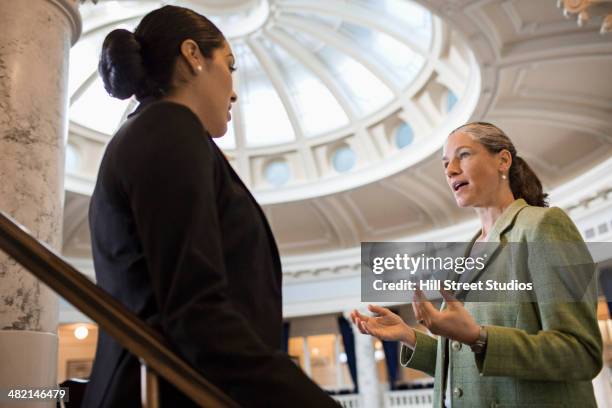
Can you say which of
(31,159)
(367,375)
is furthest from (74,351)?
(31,159)

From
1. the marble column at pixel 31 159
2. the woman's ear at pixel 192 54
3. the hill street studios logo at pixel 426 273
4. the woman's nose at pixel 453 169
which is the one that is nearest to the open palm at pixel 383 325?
the hill street studios logo at pixel 426 273

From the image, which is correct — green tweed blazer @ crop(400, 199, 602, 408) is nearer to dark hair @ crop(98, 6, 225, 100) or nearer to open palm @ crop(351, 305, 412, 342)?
open palm @ crop(351, 305, 412, 342)

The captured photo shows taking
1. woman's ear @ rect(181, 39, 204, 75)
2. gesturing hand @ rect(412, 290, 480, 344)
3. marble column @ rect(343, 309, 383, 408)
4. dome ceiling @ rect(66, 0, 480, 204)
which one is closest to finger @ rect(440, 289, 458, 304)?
gesturing hand @ rect(412, 290, 480, 344)

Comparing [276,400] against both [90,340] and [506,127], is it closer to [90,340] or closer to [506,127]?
[506,127]

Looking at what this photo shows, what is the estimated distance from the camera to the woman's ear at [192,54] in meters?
1.38

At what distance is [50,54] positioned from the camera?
9.75 ft

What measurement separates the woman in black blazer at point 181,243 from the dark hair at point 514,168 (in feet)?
3.76

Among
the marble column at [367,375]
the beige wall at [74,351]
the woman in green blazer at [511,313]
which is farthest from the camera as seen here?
the beige wall at [74,351]

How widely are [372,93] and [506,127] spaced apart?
140 inches

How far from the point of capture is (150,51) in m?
1.38

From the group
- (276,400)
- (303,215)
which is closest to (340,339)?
(303,215)

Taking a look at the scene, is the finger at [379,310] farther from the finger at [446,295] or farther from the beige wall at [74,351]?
the beige wall at [74,351]

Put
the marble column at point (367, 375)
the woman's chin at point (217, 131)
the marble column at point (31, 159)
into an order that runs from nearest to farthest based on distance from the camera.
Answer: the woman's chin at point (217, 131), the marble column at point (31, 159), the marble column at point (367, 375)

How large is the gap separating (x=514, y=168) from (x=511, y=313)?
0.62 meters
